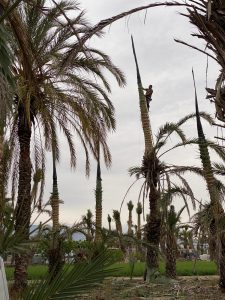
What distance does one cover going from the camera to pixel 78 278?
3264 millimetres

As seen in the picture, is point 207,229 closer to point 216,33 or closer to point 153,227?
point 153,227

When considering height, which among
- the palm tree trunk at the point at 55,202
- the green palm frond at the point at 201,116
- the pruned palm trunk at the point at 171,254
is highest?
the green palm frond at the point at 201,116

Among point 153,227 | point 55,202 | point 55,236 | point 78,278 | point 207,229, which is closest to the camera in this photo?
point 78,278

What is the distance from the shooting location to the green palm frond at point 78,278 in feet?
10.4

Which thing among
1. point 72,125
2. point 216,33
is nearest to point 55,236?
point 72,125

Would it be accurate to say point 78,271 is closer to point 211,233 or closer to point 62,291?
point 62,291

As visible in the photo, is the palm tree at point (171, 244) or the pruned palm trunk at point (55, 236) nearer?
the pruned palm trunk at point (55, 236)

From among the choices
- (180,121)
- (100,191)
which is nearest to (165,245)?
(100,191)

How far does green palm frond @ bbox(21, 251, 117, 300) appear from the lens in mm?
3178

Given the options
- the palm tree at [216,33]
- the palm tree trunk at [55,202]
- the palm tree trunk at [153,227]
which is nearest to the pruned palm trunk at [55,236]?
the palm tree trunk at [55,202]

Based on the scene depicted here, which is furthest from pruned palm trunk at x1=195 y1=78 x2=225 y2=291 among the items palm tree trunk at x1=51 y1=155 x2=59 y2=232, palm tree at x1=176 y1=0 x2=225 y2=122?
palm tree at x1=176 y1=0 x2=225 y2=122

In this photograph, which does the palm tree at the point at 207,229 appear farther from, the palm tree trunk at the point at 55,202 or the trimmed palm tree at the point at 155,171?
the palm tree trunk at the point at 55,202

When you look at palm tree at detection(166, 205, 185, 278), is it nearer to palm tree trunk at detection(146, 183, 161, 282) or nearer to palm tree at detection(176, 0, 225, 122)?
palm tree trunk at detection(146, 183, 161, 282)

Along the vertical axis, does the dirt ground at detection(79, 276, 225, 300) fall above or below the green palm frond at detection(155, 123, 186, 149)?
below
